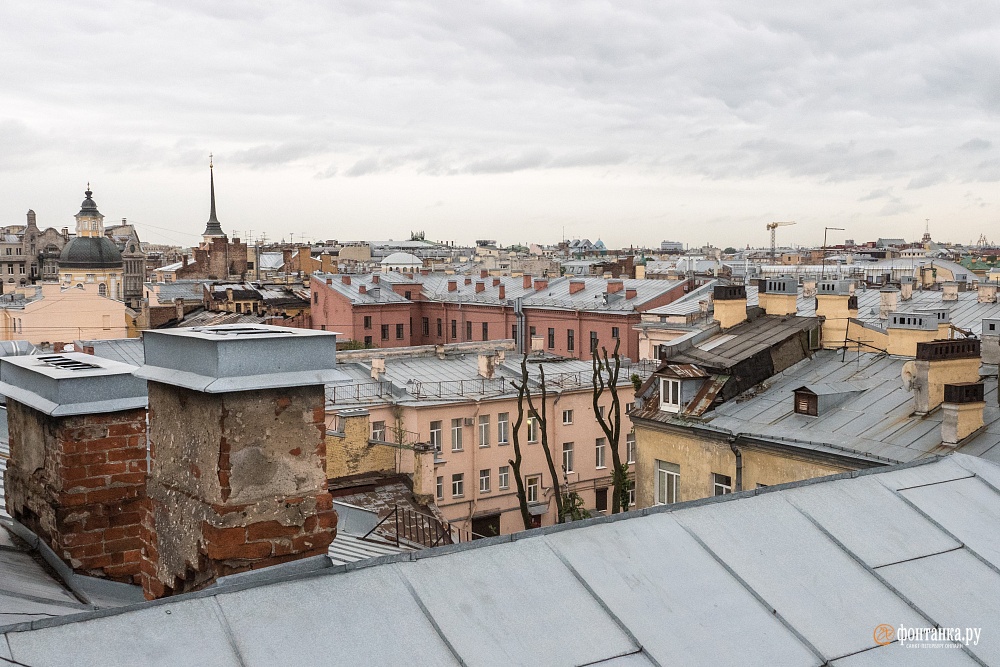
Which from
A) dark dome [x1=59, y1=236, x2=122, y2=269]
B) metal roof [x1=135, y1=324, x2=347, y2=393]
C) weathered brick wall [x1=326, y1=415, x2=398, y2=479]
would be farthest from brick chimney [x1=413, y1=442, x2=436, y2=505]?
dark dome [x1=59, y1=236, x2=122, y2=269]

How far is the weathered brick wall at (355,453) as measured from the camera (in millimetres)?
18969

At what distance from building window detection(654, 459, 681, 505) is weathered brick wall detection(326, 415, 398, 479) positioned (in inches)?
243

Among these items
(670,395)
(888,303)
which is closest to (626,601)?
Answer: (670,395)

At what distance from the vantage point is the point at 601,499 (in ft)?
97.3

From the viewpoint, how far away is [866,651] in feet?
15.9

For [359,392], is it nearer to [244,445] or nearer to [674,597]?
[244,445]

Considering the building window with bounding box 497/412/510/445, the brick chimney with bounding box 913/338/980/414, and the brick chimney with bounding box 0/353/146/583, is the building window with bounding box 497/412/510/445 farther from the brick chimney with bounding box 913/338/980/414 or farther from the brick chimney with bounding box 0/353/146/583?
the brick chimney with bounding box 0/353/146/583

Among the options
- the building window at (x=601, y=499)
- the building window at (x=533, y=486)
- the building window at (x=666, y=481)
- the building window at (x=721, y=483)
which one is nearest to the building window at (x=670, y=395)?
the building window at (x=666, y=481)

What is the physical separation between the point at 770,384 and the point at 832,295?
8.66ft

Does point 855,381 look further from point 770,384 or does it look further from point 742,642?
point 742,642

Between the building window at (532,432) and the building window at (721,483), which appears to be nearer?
the building window at (721,483)

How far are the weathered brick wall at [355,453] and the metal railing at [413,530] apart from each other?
4.21m

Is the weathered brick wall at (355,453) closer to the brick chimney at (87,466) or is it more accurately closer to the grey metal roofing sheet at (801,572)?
the brick chimney at (87,466)

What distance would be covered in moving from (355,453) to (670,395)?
22.4 ft
